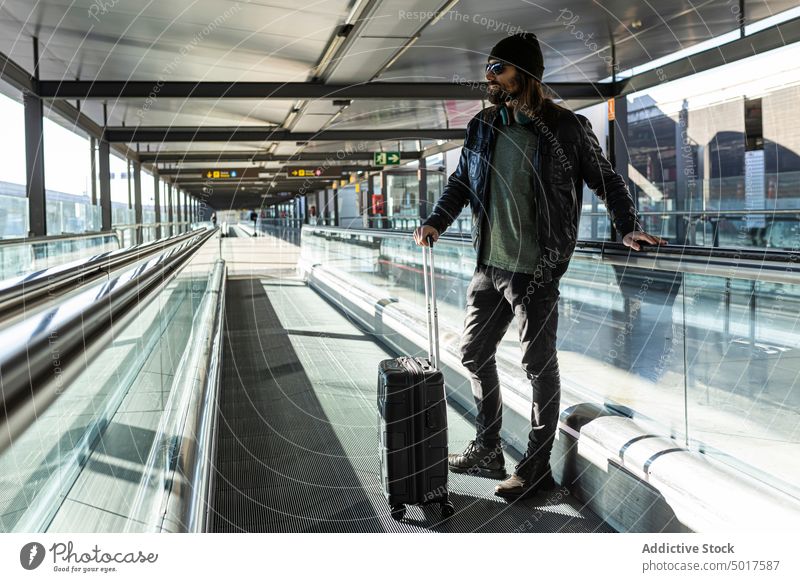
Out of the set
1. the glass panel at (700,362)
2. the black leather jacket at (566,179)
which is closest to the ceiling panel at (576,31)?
the glass panel at (700,362)

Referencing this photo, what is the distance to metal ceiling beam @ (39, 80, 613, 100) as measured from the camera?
33.9ft

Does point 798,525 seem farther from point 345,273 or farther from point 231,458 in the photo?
point 345,273

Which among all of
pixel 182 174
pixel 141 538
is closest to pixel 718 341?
pixel 141 538

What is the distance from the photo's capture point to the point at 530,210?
9.58ft

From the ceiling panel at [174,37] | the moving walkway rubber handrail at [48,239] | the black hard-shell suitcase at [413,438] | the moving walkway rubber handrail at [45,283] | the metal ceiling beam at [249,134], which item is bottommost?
the black hard-shell suitcase at [413,438]

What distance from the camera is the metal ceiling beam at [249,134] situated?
16.7 meters

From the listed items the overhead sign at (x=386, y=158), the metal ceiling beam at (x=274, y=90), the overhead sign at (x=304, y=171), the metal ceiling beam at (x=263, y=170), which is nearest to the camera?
the metal ceiling beam at (x=274, y=90)

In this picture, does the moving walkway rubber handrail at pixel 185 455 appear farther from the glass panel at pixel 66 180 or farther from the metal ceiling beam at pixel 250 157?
the metal ceiling beam at pixel 250 157

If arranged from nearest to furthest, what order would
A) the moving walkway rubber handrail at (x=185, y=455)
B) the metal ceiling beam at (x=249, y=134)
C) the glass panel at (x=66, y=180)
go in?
the moving walkway rubber handrail at (x=185, y=455), the glass panel at (x=66, y=180), the metal ceiling beam at (x=249, y=134)

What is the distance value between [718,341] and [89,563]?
2274 mm

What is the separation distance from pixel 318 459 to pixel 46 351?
2.98 meters

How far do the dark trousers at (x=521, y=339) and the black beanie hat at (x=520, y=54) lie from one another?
79 cm

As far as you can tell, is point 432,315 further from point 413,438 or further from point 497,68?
point 497,68

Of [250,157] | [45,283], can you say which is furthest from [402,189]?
[45,283]
